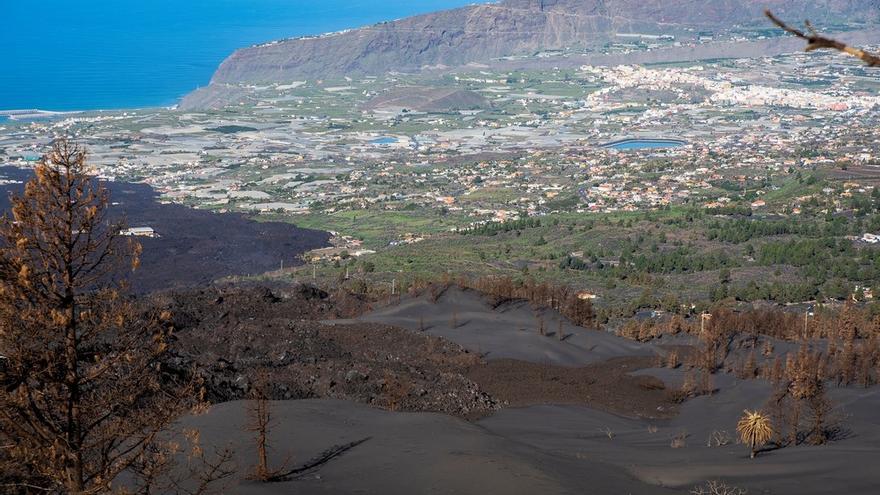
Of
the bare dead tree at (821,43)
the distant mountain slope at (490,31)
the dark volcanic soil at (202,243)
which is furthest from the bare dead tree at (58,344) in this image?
the distant mountain slope at (490,31)

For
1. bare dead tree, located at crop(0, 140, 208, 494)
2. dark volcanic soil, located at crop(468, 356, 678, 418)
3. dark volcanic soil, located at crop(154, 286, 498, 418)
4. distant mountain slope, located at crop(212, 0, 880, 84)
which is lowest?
dark volcanic soil, located at crop(468, 356, 678, 418)

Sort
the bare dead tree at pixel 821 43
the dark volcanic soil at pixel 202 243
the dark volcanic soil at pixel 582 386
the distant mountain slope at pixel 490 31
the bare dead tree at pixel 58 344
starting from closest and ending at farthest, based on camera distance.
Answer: the bare dead tree at pixel 821 43 → the bare dead tree at pixel 58 344 → the dark volcanic soil at pixel 582 386 → the dark volcanic soil at pixel 202 243 → the distant mountain slope at pixel 490 31

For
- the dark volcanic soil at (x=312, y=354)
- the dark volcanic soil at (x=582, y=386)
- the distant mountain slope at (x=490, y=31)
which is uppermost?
the distant mountain slope at (x=490, y=31)

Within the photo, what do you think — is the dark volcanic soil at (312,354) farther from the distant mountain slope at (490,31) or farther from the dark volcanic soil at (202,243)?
the distant mountain slope at (490,31)

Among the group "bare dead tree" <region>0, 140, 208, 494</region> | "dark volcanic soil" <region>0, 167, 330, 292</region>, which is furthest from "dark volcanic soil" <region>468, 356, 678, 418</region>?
"dark volcanic soil" <region>0, 167, 330, 292</region>

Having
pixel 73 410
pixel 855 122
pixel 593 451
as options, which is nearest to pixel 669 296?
pixel 593 451

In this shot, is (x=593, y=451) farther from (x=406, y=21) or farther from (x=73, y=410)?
(x=406, y=21)

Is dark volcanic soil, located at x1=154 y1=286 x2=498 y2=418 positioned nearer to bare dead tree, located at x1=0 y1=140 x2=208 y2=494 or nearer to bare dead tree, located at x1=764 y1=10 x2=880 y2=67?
bare dead tree, located at x1=0 y1=140 x2=208 y2=494
